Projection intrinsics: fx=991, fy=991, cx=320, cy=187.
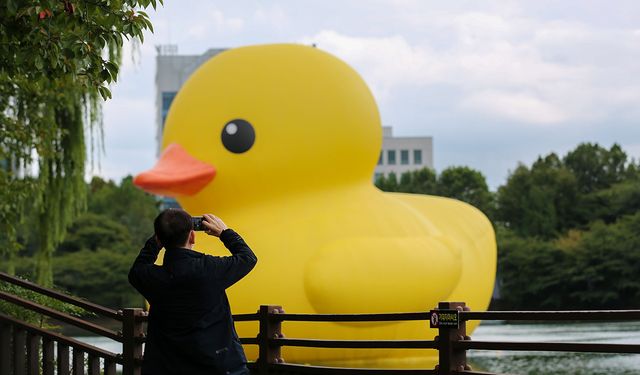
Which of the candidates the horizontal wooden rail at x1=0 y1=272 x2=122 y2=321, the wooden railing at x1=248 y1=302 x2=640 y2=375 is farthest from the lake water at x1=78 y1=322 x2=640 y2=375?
the horizontal wooden rail at x1=0 y1=272 x2=122 y2=321

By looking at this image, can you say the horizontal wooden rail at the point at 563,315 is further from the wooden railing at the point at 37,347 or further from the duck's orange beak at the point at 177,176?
the duck's orange beak at the point at 177,176

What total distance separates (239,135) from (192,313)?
24.3 feet

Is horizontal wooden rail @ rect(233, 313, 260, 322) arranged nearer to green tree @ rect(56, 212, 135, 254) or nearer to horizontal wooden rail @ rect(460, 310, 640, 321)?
horizontal wooden rail @ rect(460, 310, 640, 321)

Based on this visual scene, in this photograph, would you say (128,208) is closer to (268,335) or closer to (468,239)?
(468,239)

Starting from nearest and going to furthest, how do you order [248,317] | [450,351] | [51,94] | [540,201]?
[450,351] < [248,317] < [51,94] < [540,201]

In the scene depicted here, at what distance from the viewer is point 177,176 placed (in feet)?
38.4

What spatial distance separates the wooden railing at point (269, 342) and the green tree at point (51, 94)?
5.75 feet

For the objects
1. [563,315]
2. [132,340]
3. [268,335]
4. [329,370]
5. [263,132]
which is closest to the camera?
[563,315]

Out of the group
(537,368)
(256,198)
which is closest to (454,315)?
(256,198)

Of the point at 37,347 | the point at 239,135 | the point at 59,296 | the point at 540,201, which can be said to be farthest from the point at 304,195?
the point at 540,201

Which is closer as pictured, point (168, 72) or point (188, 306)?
point (188, 306)

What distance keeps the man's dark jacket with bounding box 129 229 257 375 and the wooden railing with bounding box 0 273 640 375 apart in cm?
213

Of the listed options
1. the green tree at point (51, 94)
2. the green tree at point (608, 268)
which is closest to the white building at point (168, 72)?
the green tree at point (608, 268)

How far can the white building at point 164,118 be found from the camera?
9169cm
